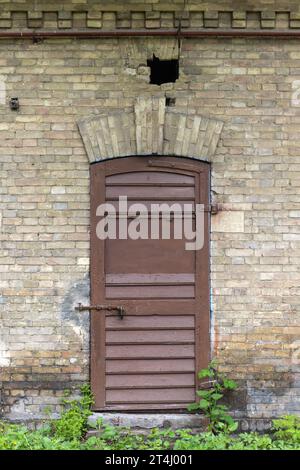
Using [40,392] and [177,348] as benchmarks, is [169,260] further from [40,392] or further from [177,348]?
[40,392]

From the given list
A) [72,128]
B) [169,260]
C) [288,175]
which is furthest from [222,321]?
[72,128]

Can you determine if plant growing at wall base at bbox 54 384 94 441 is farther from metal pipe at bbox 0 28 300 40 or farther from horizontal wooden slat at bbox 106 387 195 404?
metal pipe at bbox 0 28 300 40

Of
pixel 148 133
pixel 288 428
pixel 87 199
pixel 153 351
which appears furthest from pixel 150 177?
pixel 288 428

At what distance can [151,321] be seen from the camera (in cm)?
593

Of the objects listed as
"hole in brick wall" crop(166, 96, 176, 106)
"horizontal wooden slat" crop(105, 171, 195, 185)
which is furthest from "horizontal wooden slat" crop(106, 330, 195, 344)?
"hole in brick wall" crop(166, 96, 176, 106)

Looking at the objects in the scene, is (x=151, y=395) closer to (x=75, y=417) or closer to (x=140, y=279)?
(x=75, y=417)

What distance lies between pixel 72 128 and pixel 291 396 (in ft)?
10.7

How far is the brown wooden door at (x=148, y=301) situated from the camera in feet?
19.4

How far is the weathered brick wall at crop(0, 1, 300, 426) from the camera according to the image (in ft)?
19.4

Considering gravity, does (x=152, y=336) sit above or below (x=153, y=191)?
below

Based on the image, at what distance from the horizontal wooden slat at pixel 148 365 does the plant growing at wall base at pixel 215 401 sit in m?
0.17

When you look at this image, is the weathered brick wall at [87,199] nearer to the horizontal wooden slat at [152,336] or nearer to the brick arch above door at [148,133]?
the brick arch above door at [148,133]

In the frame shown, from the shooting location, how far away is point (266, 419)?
5.91 meters

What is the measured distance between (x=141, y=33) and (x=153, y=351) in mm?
2980
